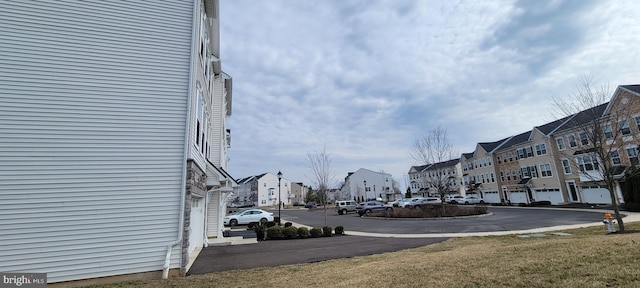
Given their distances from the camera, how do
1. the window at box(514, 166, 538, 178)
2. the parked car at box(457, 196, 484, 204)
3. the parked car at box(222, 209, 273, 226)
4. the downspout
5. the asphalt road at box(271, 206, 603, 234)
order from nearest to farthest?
the downspout
the asphalt road at box(271, 206, 603, 234)
the parked car at box(222, 209, 273, 226)
the window at box(514, 166, 538, 178)
the parked car at box(457, 196, 484, 204)

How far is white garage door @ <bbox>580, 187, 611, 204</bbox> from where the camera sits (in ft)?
99.9

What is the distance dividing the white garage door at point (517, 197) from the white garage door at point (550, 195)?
218cm

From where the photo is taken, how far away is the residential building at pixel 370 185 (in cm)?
8369

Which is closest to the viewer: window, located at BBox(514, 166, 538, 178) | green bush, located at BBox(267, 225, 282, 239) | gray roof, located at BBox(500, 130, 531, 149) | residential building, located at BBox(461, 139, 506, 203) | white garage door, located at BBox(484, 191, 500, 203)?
green bush, located at BBox(267, 225, 282, 239)

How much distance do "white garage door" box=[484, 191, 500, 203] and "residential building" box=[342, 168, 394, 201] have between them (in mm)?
32576

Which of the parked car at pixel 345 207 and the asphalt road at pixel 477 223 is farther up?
the parked car at pixel 345 207

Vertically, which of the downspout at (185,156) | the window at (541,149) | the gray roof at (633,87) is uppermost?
the gray roof at (633,87)

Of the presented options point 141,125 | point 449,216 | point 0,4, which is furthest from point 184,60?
point 449,216

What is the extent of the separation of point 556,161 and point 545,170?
230 centimetres

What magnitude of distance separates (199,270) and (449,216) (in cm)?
2331

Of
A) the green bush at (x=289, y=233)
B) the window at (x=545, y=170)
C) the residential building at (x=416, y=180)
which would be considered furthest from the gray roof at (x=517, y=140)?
the green bush at (x=289, y=233)

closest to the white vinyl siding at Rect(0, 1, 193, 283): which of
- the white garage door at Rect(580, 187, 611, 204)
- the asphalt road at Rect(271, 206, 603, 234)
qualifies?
the asphalt road at Rect(271, 206, 603, 234)

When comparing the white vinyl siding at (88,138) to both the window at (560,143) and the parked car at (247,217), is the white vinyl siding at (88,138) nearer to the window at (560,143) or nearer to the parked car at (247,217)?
the parked car at (247,217)

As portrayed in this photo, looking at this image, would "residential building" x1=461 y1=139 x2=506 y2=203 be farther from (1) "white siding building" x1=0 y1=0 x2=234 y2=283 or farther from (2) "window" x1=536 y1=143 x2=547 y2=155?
(1) "white siding building" x1=0 y1=0 x2=234 y2=283
